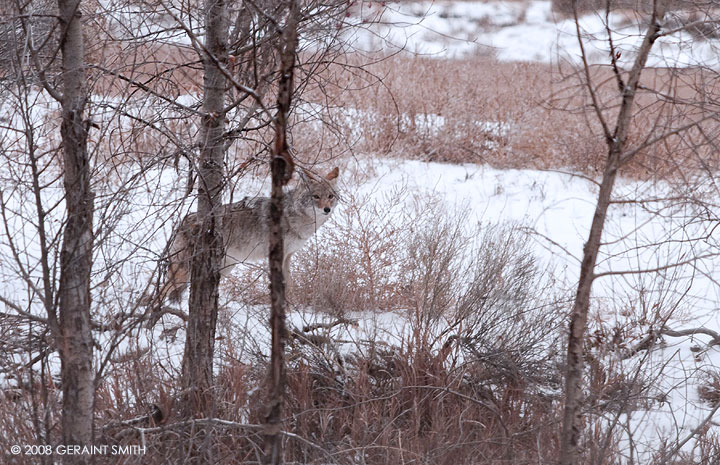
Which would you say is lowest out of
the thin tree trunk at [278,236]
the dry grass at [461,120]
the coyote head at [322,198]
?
the thin tree trunk at [278,236]

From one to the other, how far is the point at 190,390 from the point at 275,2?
2.11 meters

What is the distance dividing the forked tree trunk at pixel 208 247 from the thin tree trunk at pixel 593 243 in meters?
1.91

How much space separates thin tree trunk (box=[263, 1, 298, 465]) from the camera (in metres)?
2.05

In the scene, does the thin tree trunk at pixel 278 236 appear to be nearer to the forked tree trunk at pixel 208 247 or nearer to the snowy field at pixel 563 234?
the snowy field at pixel 563 234

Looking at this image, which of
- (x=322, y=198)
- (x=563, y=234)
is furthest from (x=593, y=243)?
(x=563, y=234)

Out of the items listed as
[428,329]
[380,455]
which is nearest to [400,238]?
[428,329]

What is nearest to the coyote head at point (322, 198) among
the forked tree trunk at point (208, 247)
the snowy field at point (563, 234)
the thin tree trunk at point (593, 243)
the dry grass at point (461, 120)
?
the snowy field at point (563, 234)

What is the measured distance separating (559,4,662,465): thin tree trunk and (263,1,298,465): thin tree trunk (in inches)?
41.0

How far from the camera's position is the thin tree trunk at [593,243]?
244cm

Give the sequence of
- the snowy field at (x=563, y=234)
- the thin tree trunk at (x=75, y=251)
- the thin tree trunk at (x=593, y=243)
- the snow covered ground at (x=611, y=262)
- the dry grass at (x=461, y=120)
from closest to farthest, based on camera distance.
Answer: the thin tree trunk at (x=593, y=243), the thin tree trunk at (x=75, y=251), the snowy field at (x=563, y=234), the snow covered ground at (x=611, y=262), the dry grass at (x=461, y=120)

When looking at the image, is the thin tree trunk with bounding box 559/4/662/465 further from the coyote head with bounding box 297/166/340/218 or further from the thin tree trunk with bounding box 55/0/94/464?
the coyote head with bounding box 297/166/340/218

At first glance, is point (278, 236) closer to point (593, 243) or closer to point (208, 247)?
point (593, 243)

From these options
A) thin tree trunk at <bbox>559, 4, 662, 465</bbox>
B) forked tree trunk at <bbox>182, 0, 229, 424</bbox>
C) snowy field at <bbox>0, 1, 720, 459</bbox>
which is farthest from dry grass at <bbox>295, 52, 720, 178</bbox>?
thin tree trunk at <bbox>559, 4, 662, 465</bbox>

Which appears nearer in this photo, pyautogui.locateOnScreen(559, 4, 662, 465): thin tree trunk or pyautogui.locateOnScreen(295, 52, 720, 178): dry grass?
pyautogui.locateOnScreen(559, 4, 662, 465): thin tree trunk
